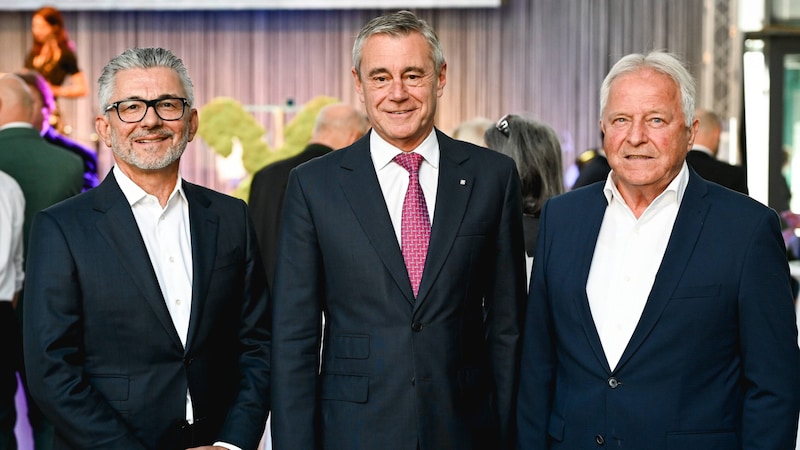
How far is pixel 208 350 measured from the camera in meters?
2.46

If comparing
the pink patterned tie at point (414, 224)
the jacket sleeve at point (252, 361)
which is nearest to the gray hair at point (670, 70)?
the pink patterned tie at point (414, 224)

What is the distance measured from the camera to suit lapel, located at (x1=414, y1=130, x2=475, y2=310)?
2.36 m

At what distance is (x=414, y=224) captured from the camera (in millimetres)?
2418

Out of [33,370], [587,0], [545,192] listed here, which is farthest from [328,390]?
[587,0]

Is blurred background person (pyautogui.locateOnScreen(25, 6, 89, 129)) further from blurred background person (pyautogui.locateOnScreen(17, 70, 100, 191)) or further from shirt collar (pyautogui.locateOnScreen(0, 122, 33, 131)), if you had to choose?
shirt collar (pyautogui.locateOnScreen(0, 122, 33, 131))

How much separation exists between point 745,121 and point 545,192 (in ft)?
22.2

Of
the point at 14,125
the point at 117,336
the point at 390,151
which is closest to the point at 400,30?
the point at 390,151

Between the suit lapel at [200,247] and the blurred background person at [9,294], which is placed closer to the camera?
the suit lapel at [200,247]

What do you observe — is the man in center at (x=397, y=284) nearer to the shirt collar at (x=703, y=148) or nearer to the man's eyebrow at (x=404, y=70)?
the man's eyebrow at (x=404, y=70)

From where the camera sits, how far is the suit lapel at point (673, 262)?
7.30 feet

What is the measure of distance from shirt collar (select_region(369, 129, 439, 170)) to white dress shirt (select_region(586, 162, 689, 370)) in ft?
1.40

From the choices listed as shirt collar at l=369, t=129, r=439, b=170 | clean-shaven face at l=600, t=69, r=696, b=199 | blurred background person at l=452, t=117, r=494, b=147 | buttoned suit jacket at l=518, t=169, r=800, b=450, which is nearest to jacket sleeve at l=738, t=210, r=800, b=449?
buttoned suit jacket at l=518, t=169, r=800, b=450

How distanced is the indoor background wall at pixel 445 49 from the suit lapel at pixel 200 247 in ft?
36.6

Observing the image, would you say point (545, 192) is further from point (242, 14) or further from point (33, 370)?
point (242, 14)
